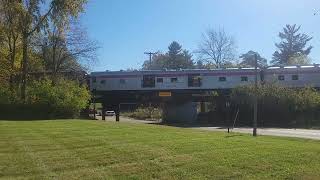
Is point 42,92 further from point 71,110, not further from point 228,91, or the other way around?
point 228,91

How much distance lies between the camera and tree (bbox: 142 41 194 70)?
5615 inches

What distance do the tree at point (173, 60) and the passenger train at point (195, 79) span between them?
6642 cm

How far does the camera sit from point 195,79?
69625 mm

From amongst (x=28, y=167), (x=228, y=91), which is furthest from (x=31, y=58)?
(x=28, y=167)

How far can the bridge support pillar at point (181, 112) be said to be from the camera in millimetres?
77562

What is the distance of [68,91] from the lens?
53219 mm

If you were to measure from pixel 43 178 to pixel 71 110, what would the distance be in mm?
40389

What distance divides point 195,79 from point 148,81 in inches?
234

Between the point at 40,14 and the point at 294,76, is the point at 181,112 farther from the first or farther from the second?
the point at 40,14

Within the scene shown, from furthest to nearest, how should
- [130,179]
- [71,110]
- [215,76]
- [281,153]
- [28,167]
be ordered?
[215,76] → [71,110] → [281,153] → [28,167] → [130,179]

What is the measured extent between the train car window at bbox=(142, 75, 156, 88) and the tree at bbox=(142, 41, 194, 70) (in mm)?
66467

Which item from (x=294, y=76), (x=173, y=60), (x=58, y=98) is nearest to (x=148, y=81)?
(x=294, y=76)

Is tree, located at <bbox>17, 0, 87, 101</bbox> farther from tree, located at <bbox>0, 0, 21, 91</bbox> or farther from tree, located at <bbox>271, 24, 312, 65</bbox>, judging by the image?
tree, located at <bbox>271, 24, 312, 65</bbox>

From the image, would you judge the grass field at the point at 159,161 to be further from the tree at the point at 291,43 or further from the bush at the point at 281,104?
the tree at the point at 291,43
